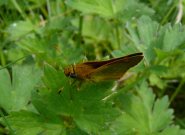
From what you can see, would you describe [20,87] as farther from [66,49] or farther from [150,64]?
[150,64]

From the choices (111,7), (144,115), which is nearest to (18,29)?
(111,7)

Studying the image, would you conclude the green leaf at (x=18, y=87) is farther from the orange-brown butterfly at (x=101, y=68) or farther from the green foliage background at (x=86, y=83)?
the orange-brown butterfly at (x=101, y=68)

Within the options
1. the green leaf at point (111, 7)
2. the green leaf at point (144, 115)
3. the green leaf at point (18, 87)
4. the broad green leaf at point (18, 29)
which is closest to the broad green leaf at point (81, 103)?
the green leaf at point (18, 87)

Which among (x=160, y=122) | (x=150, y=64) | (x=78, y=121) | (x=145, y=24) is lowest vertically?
(x=160, y=122)

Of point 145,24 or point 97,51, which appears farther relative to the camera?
point 97,51

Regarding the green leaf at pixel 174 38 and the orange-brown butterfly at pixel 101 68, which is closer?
the orange-brown butterfly at pixel 101 68

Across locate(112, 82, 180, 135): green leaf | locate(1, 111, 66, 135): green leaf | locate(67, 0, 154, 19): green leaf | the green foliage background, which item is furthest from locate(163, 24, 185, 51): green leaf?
locate(1, 111, 66, 135): green leaf

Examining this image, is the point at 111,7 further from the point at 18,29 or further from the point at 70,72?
the point at 70,72

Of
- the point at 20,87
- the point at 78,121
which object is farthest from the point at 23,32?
the point at 78,121
